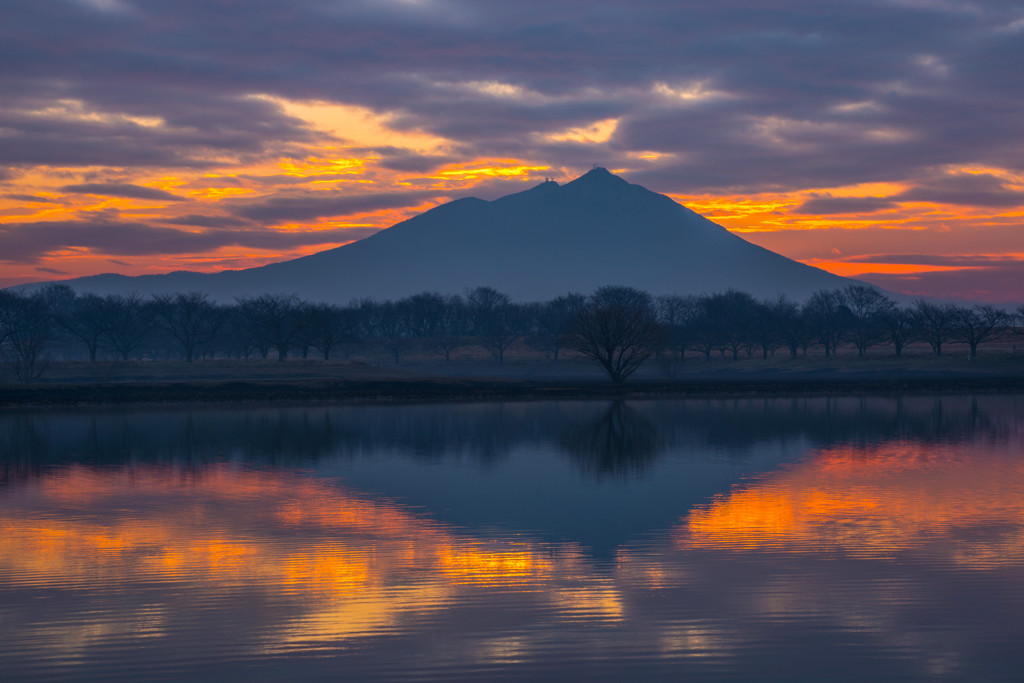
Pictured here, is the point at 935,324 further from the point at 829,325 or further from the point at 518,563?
the point at 518,563

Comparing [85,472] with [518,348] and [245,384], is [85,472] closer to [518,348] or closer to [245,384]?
[245,384]

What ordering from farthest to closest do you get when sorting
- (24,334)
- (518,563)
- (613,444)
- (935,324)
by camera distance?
(935,324)
(24,334)
(613,444)
(518,563)

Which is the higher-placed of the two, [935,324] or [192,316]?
[192,316]

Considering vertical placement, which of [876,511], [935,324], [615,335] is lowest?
[876,511]

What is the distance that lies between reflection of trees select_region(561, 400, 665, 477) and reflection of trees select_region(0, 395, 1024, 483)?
59mm

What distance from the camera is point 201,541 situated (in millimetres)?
21500

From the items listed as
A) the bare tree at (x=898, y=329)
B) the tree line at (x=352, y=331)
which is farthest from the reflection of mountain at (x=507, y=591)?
the bare tree at (x=898, y=329)

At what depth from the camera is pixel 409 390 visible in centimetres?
8238

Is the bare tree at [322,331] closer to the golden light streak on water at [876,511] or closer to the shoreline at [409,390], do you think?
the shoreline at [409,390]

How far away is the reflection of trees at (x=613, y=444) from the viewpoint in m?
34.1

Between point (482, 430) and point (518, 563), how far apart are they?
101 ft

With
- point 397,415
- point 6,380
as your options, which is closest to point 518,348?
point 6,380

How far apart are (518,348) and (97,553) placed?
149m

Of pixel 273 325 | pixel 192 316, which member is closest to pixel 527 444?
pixel 273 325
